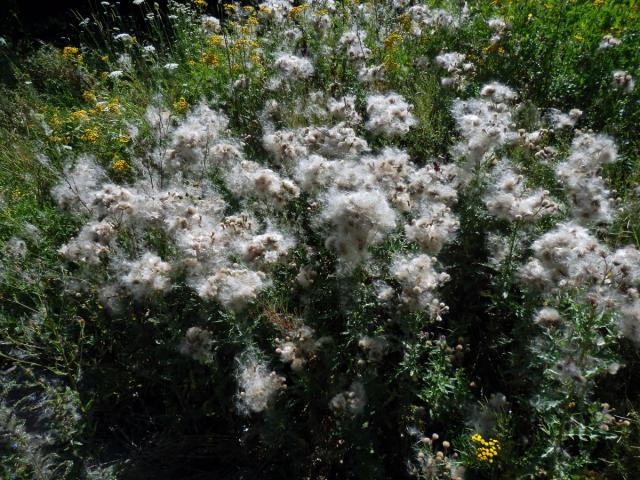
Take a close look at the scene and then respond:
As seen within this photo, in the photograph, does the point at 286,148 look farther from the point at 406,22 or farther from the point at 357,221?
the point at 406,22

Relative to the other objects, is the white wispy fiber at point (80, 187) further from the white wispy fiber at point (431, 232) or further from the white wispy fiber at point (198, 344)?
the white wispy fiber at point (431, 232)

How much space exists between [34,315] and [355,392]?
2.23 metres

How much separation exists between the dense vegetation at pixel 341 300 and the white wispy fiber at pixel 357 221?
0.04ft

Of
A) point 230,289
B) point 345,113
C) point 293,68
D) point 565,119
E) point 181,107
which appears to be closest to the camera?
point 230,289

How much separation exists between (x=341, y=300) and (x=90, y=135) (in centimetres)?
309

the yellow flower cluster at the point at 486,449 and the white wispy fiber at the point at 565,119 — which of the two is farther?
the white wispy fiber at the point at 565,119

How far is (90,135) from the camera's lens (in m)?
4.43

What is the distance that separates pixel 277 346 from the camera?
2.60 meters

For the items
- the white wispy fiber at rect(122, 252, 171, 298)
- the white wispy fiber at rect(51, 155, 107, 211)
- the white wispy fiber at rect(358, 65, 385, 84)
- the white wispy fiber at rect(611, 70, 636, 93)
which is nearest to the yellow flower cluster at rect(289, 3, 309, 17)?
the white wispy fiber at rect(358, 65, 385, 84)

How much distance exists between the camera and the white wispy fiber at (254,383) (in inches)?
92.6

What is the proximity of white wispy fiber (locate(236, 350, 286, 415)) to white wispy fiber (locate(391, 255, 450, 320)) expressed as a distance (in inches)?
29.5

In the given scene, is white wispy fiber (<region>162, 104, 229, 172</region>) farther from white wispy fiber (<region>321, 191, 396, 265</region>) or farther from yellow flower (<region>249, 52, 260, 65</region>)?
yellow flower (<region>249, 52, 260, 65</region>)

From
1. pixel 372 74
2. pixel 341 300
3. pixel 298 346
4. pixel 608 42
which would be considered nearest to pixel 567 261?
pixel 341 300

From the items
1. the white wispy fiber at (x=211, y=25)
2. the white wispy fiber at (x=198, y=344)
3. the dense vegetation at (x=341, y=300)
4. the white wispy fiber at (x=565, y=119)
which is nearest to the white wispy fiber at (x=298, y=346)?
the dense vegetation at (x=341, y=300)
